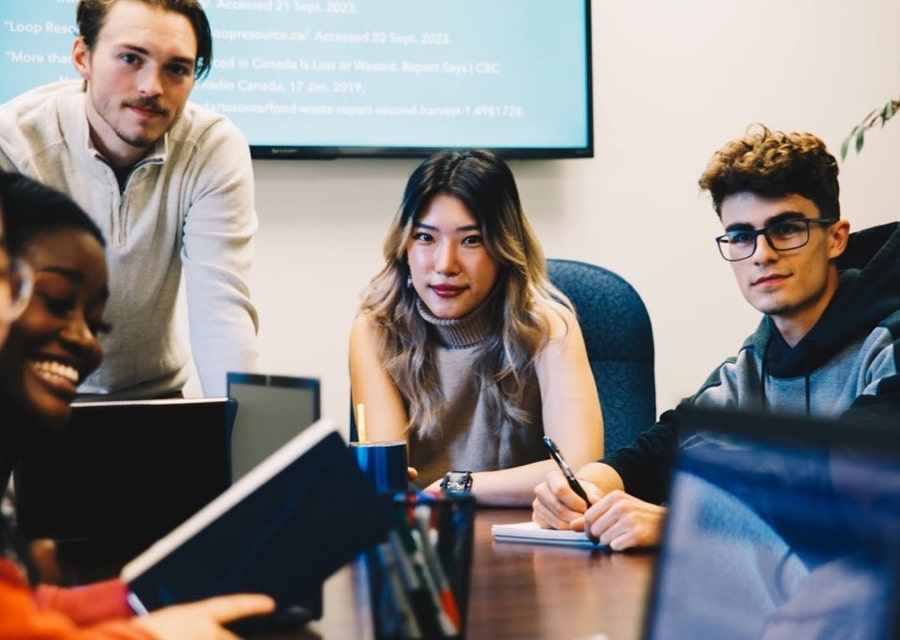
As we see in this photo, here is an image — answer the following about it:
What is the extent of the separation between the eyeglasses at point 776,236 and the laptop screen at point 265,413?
3.18 ft

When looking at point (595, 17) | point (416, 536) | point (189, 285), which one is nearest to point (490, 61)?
point (595, 17)

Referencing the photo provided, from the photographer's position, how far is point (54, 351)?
0.99 metres

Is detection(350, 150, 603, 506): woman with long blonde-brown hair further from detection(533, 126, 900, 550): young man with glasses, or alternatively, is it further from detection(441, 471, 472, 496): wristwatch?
detection(441, 471, 472, 496): wristwatch

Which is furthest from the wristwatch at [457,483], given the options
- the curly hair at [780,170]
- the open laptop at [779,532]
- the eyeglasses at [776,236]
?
the open laptop at [779,532]

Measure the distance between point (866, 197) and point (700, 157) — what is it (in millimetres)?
588

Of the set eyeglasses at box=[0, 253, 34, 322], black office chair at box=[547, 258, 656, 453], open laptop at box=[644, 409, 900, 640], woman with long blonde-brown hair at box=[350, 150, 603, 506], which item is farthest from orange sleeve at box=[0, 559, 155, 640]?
black office chair at box=[547, 258, 656, 453]

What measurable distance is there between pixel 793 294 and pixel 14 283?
1465 millimetres

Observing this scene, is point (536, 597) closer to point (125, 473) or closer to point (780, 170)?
point (125, 473)

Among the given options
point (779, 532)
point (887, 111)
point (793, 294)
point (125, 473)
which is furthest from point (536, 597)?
point (887, 111)

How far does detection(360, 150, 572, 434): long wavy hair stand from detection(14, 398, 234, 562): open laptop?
2.70ft

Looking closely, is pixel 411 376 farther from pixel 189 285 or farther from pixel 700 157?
pixel 700 157

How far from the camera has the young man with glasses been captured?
178 cm

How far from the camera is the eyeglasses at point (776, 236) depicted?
1.91 meters

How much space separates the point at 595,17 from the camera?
3.26 m
